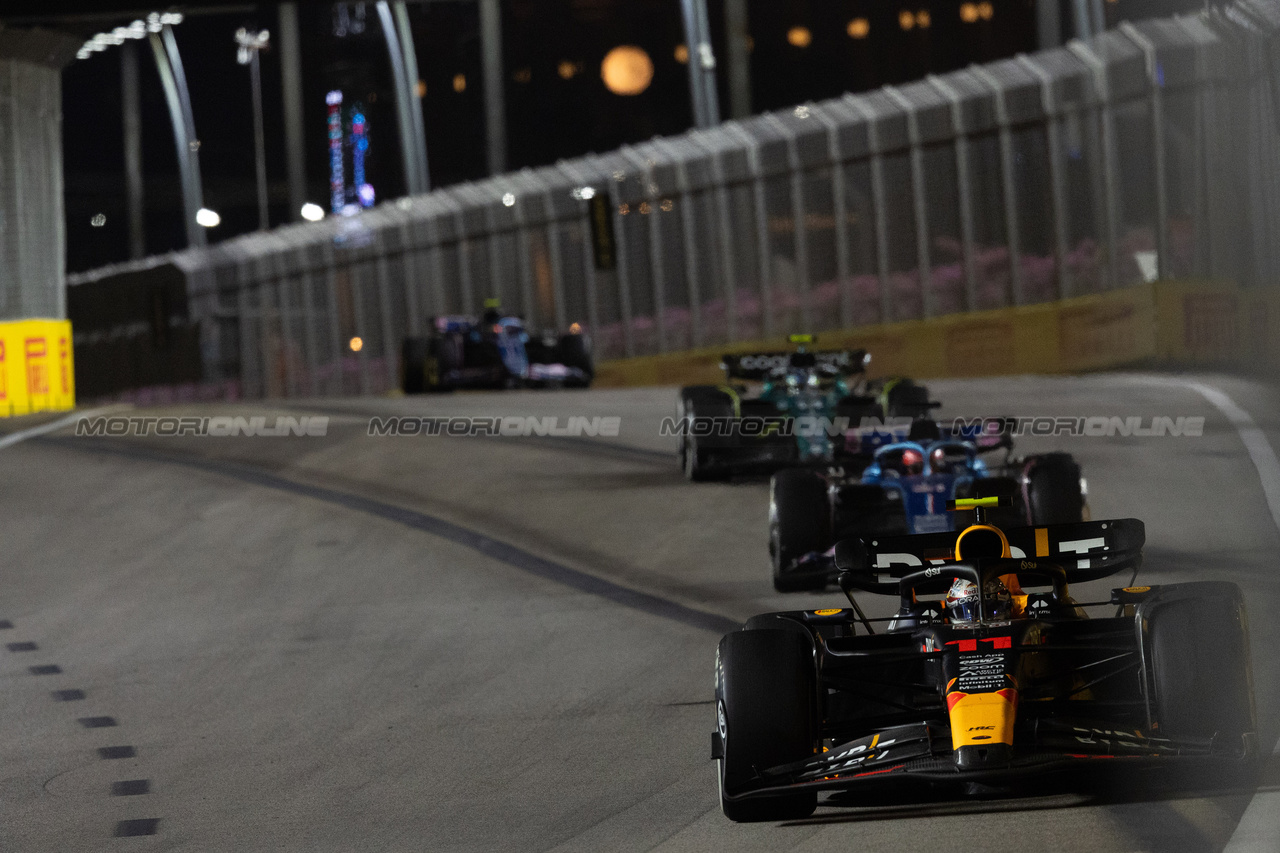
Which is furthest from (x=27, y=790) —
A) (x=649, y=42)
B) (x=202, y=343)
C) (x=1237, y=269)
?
(x=649, y=42)

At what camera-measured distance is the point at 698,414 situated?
13875 millimetres

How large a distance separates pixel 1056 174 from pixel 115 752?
18.8 metres

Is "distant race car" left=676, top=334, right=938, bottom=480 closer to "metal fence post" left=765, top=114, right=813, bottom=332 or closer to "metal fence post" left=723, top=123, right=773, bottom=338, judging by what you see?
"metal fence post" left=765, top=114, right=813, bottom=332

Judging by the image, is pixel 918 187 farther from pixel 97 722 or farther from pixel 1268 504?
pixel 97 722

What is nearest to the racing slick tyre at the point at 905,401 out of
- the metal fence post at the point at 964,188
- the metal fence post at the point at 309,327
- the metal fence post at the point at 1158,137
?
the metal fence post at the point at 1158,137

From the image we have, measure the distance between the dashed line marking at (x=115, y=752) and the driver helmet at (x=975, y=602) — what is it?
138 inches

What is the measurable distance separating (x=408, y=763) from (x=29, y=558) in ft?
23.2

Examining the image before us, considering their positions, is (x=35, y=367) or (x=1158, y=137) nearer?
(x=1158, y=137)

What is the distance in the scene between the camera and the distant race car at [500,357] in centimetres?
2648

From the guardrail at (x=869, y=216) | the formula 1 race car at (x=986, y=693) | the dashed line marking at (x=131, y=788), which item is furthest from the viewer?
the guardrail at (x=869, y=216)

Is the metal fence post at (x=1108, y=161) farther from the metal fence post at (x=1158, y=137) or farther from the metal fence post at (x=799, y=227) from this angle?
the metal fence post at (x=799, y=227)

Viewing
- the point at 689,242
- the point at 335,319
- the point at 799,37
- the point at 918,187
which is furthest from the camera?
the point at 799,37

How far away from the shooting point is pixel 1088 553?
20.9 feet

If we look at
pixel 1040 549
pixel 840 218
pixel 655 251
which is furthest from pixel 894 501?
pixel 655 251
